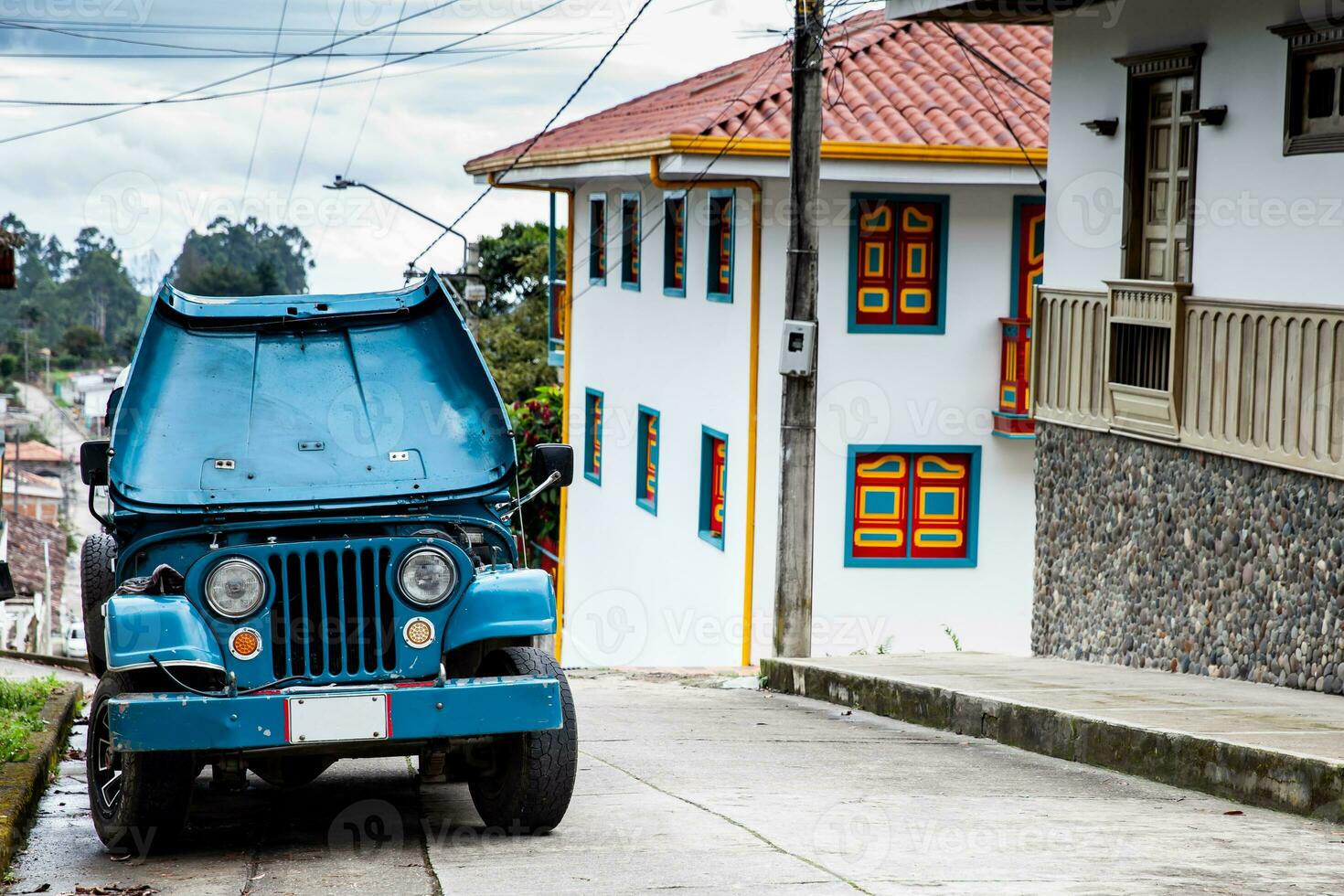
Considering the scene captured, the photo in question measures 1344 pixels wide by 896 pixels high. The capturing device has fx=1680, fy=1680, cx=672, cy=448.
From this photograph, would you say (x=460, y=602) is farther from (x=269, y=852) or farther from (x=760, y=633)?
(x=760, y=633)

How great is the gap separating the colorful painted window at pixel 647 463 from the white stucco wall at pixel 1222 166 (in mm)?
8709

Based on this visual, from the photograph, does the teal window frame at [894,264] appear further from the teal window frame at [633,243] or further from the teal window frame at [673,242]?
the teal window frame at [633,243]

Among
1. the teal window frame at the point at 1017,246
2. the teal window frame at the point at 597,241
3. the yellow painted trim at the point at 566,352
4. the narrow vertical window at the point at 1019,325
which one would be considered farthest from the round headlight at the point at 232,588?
the yellow painted trim at the point at 566,352

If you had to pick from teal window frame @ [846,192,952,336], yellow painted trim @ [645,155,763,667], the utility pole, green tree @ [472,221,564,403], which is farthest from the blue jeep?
green tree @ [472,221,564,403]

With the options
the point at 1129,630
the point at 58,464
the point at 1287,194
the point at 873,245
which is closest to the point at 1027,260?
the point at 873,245

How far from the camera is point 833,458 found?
1842 cm

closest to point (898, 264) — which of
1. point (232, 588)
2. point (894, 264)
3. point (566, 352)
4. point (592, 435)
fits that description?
point (894, 264)

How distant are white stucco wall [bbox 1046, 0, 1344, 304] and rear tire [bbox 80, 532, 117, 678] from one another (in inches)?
292

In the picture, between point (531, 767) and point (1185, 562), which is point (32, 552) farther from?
point (531, 767)

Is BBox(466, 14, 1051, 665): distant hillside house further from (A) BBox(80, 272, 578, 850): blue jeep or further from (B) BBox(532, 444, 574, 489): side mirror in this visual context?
(A) BBox(80, 272, 578, 850): blue jeep

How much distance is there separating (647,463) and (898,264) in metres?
5.62

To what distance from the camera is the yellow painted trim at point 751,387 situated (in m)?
18.2

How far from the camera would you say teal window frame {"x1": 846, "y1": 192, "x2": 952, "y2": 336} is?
1820 centimetres

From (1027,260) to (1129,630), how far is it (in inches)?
253
